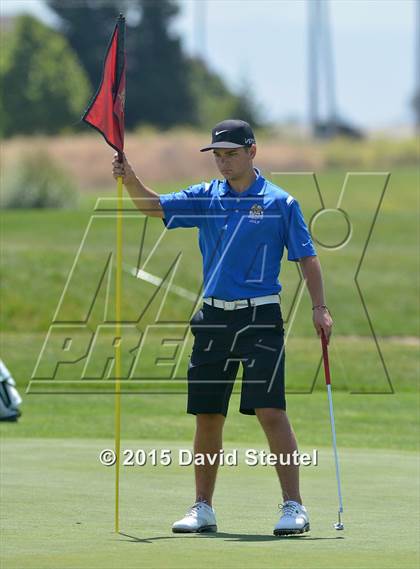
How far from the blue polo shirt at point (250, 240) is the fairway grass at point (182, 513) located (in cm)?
135

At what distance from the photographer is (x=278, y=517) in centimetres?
901

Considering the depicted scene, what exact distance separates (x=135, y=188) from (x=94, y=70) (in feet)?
296

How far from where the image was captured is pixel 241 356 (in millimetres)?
8484

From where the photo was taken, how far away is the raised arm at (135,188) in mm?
8578

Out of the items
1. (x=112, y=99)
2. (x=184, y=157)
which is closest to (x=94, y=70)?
(x=184, y=157)

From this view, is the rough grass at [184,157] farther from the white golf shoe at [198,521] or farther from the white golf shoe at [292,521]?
the white golf shoe at [292,521]

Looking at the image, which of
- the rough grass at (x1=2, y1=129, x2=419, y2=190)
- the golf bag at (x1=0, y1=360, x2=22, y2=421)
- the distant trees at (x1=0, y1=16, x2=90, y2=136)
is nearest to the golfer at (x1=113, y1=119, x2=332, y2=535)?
the golf bag at (x1=0, y1=360, x2=22, y2=421)

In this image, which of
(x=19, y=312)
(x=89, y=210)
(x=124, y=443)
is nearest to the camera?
(x=124, y=443)

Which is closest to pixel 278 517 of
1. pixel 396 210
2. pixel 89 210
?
pixel 89 210

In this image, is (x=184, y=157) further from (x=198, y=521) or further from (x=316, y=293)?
(x=198, y=521)

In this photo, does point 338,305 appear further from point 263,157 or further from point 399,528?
point 263,157

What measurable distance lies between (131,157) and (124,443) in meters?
54.5

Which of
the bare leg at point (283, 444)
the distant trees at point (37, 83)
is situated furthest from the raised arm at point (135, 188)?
the distant trees at point (37, 83)

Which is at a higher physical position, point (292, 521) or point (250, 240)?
point (250, 240)
